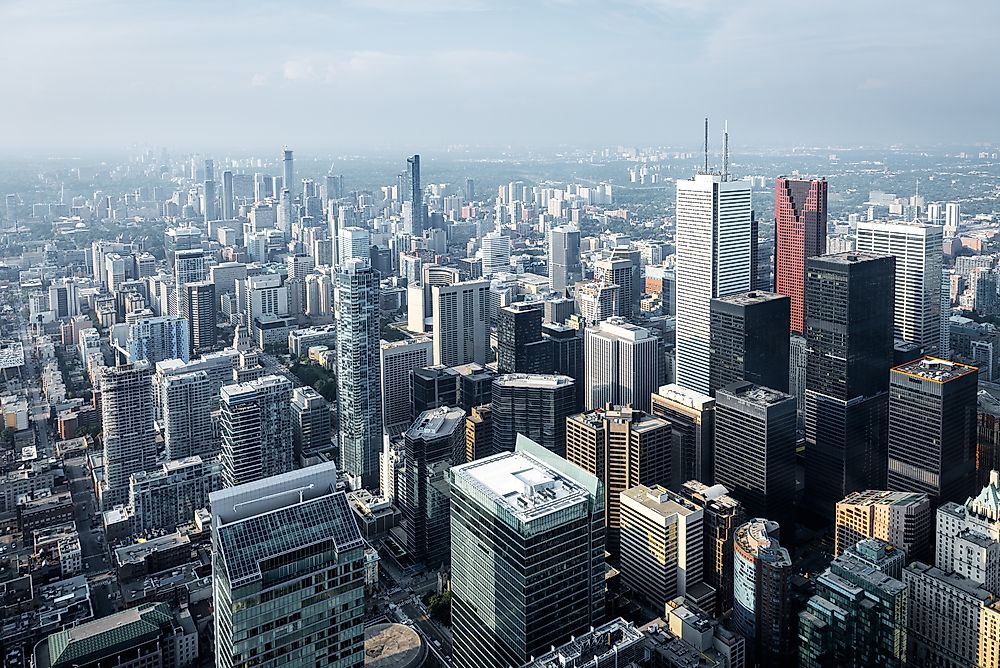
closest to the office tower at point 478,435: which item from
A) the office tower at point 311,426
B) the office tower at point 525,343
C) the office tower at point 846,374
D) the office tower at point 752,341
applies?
the office tower at point 525,343

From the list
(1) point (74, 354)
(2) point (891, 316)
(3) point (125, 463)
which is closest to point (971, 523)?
(2) point (891, 316)

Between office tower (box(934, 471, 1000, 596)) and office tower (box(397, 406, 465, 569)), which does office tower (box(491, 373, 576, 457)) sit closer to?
office tower (box(397, 406, 465, 569))

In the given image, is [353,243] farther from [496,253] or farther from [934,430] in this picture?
[934,430]

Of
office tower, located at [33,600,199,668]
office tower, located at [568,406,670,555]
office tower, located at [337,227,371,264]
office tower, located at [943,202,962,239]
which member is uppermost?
office tower, located at [943,202,962,239]

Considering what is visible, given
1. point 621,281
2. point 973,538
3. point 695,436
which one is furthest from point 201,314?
point 973,538

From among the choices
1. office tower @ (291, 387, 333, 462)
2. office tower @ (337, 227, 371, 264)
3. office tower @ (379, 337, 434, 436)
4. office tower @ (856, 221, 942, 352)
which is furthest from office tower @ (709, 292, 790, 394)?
office tower @ (337, 227, 371, 264)

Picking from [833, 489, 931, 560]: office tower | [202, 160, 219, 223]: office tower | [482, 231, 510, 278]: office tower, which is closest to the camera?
[833, 489, 931, 560]: office tower

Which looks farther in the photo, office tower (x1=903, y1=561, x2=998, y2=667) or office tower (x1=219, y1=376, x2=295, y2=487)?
office tower (x1=219, y1=376, x2=295, y2=487)
